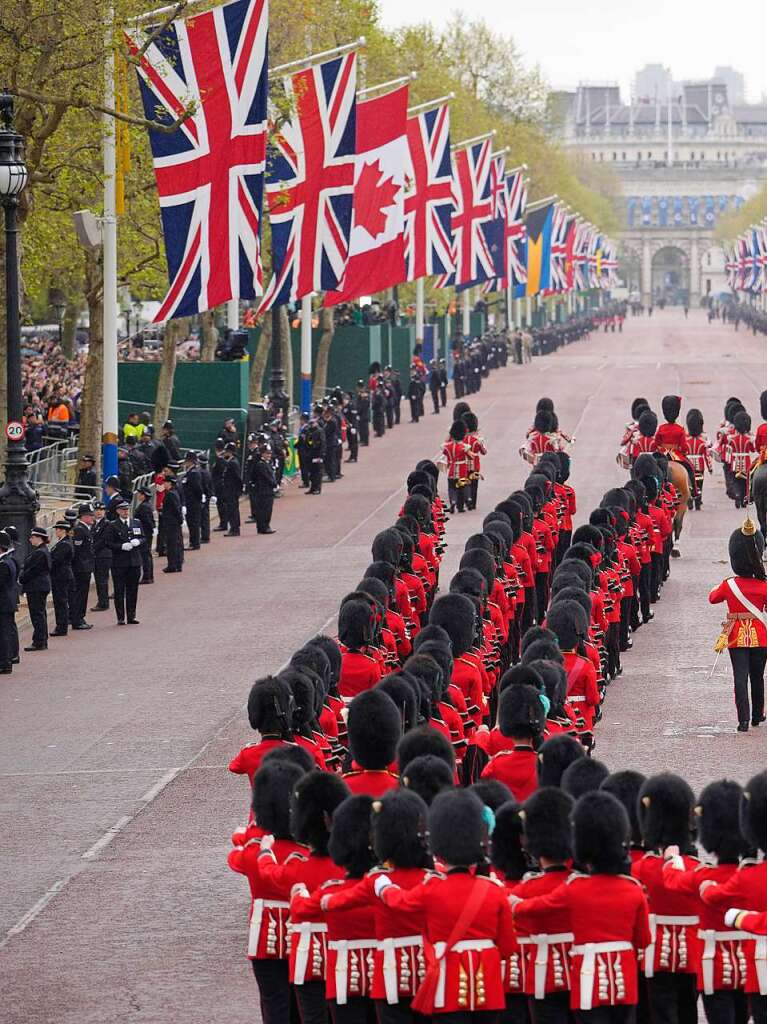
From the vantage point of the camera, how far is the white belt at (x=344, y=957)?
8.64m

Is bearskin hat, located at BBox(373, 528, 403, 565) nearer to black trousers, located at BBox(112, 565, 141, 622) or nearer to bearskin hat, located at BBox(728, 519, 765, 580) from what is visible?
bearskin hat, located at BBox(728, 519, 765, 580)

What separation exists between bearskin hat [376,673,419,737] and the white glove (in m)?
2.70

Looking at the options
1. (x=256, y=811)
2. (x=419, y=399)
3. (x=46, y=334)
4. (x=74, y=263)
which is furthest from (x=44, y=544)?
(x=46, y=334)

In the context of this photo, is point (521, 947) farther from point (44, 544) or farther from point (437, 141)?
point (437, 141)

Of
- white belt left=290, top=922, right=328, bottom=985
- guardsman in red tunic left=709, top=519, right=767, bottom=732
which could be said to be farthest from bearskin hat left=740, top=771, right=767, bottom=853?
guardsman in red tunic left=709, top=519, right=767, bottom=732

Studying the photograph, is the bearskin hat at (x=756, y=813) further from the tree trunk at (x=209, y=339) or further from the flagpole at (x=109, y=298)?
the tree trunk at (x=209, y=339)

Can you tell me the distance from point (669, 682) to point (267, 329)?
1100 inches

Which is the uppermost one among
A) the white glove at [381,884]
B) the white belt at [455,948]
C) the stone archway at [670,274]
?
the stone archway at [670,274]

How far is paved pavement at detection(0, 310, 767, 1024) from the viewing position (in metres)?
10.8

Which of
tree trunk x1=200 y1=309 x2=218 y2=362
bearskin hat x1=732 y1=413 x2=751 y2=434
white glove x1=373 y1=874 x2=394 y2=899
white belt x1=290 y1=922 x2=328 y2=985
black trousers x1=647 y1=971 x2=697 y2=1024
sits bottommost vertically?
black trousers x1=647 y1=971 x2=697 y2=1024

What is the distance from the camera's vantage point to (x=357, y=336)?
164 feet

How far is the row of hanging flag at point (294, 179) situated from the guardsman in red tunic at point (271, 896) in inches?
520

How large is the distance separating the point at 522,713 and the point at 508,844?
204 centimetres

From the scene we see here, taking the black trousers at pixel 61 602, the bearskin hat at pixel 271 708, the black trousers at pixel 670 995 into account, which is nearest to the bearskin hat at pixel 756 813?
the black trousers at pixel 670 995
